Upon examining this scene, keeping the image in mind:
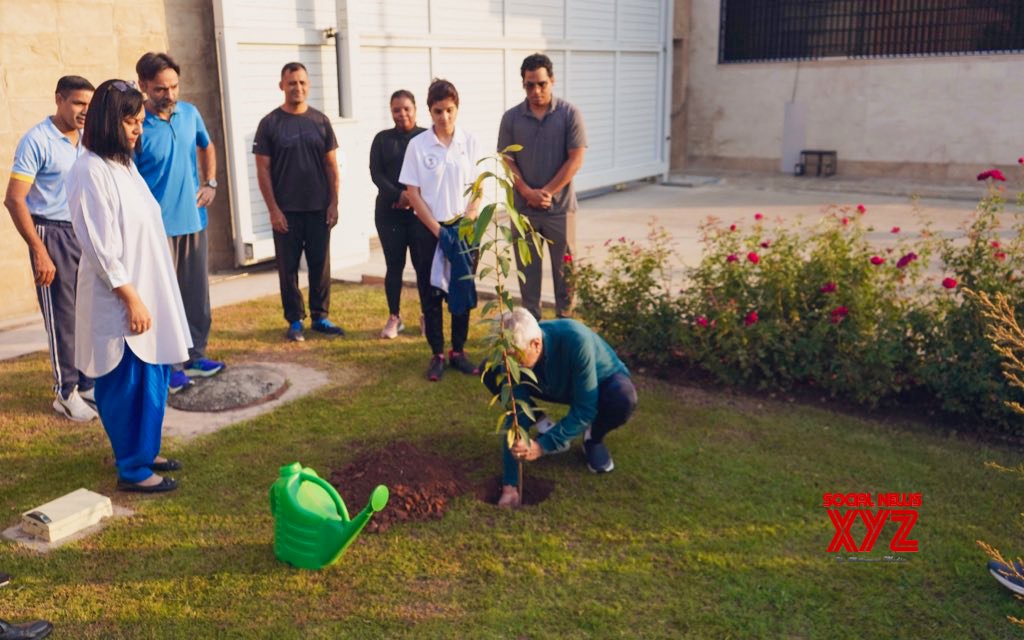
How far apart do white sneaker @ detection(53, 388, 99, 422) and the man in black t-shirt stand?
1.72 metres

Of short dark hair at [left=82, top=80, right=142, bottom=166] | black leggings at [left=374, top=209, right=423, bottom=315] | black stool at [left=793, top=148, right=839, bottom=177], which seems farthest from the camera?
black stool at [left=793, top=148, right=839, bottom=177]

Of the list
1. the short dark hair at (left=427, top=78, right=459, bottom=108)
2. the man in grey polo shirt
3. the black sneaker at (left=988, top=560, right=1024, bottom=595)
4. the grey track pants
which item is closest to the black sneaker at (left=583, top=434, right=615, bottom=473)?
the black sneaker at (left=988, top=560, right=1024, bottom=595)

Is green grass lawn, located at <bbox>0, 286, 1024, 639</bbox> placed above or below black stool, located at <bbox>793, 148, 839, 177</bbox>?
below

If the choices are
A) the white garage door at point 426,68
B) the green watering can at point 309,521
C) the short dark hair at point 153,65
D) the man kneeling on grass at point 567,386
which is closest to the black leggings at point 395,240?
the short dark hair at point 153,65

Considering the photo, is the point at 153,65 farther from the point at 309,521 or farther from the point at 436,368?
the point at 309,521

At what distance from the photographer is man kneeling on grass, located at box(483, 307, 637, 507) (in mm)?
4086

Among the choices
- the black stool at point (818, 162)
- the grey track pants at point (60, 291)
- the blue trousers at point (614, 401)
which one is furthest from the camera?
the black stool at point (818, 162)

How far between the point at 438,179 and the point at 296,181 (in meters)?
1.31

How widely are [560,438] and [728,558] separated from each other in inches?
35.3

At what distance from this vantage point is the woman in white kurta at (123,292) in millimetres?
4008

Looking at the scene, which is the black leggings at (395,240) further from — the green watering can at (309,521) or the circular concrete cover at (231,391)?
the green watering can at (309,521)

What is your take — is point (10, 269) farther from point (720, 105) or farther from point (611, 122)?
point (720, 105)

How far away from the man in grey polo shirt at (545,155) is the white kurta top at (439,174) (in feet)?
1.82

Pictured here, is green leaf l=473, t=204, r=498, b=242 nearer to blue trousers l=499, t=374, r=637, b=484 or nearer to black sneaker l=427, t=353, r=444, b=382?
blue trousers l=499, t=374, r=637, b=484
